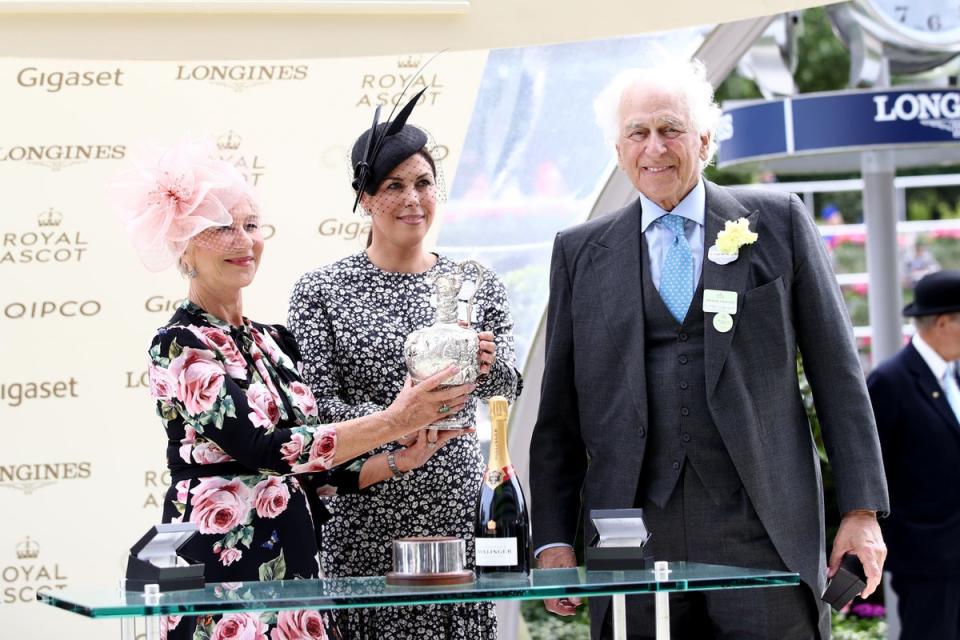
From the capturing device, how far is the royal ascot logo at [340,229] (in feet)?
16.1

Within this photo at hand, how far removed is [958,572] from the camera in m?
5.84

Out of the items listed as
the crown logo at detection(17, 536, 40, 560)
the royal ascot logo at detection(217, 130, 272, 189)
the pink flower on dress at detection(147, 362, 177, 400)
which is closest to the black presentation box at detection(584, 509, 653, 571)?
the pink flower on dress at detection(147, 362, 177, 400)

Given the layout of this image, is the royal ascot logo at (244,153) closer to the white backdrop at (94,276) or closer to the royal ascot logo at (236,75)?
the white backdrop at (94,276)

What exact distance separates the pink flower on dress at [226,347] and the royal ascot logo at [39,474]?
190 centimetres

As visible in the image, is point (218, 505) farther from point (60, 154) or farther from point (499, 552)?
point (60, 154)

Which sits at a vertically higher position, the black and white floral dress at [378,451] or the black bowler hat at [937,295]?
the black bowler hat at [937,295]

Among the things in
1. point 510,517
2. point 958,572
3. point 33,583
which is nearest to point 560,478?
point 510,517

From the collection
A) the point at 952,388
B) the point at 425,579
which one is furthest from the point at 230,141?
the point at 952,388

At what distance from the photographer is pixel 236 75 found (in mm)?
4906

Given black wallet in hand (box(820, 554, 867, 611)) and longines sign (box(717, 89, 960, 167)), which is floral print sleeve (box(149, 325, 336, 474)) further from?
longines sign (box(717, 89, 960, 167))

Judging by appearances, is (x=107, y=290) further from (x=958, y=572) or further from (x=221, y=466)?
(x=958, y=572)

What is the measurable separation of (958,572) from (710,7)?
108 inches

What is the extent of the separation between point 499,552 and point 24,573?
2469 mm

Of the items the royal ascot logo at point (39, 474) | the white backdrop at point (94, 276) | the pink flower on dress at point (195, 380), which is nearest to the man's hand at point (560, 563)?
the pink flower on dress at point (195, 380)
